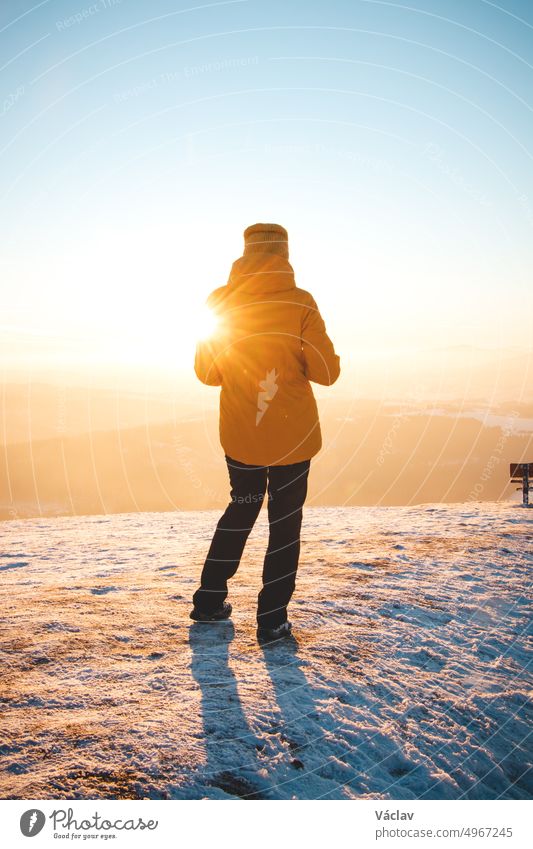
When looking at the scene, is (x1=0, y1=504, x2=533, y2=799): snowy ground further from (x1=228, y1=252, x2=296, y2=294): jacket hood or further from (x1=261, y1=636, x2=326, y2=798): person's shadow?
(x1=228, y1=252, x2=296, y2=294): jacket hood

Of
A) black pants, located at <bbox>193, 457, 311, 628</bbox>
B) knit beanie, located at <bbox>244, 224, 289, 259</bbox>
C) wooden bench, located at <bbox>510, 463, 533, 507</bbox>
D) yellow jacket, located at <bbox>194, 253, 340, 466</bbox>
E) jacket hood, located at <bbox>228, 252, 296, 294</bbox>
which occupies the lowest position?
wooden bench, located at <bbox>510, 463, 533, 507</bbox>

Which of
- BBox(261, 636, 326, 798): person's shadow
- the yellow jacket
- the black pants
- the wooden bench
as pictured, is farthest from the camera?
the wooden bench

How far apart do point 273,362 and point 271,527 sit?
1.16 meters

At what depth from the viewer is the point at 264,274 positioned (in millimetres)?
Result: 3611

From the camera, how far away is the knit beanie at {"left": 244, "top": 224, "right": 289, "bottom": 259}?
12.0 feet

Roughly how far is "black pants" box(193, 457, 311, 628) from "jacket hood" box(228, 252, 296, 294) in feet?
4.00

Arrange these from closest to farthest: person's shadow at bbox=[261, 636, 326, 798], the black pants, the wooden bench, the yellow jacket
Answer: person's shadow at bbox=[261, 636, 326, 798], the yellow jacket, the black pants, the wooden bench

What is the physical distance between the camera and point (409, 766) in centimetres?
256

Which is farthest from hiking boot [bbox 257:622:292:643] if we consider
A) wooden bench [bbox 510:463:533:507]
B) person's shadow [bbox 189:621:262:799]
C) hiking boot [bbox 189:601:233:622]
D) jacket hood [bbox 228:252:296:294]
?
wooden bench [bbox 510:463:533:507]

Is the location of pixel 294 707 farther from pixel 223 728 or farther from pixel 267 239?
pixel 267 239

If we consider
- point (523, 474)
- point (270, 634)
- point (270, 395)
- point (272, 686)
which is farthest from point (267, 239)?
point (523, 474)

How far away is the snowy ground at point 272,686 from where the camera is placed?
2.35 meters
